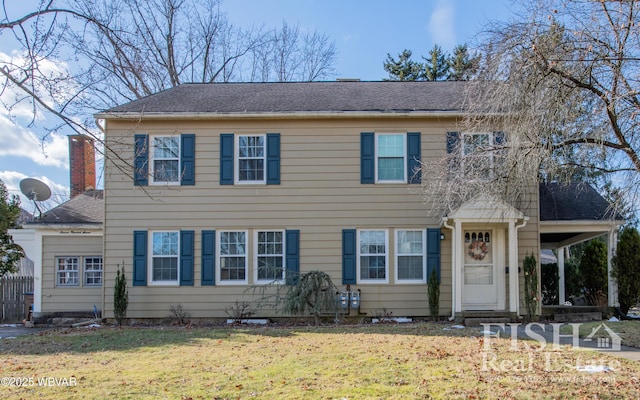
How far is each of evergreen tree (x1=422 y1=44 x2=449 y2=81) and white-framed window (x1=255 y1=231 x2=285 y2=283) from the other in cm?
1983

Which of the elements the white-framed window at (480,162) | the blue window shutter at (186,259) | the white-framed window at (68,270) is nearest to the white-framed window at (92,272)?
the white-framed window at (68,270)

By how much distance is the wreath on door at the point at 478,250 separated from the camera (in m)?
14.0

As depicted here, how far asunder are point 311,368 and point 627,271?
33.5 ft

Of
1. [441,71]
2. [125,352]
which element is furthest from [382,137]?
[441,71]

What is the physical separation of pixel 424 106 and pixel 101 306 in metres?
10.0

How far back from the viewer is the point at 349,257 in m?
14.0

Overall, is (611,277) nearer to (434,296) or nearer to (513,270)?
(513,270)

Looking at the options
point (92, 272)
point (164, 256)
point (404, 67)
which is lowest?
point (92, 272)

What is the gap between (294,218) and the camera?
1416cm

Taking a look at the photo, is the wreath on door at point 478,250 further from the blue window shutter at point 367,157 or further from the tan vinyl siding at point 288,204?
the blue window shutter at point 367,157

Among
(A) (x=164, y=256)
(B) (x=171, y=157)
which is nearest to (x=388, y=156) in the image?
(B) (x=171, y=157)

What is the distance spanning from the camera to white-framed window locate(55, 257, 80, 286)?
51.1 ft

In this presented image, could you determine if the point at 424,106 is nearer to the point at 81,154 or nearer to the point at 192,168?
the point at 192,168

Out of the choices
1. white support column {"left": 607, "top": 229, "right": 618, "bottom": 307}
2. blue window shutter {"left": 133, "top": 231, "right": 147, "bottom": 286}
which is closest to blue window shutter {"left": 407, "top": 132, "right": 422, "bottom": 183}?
white support column {"left": 607, "top": 229, "right": 618, "bottom": 307}
